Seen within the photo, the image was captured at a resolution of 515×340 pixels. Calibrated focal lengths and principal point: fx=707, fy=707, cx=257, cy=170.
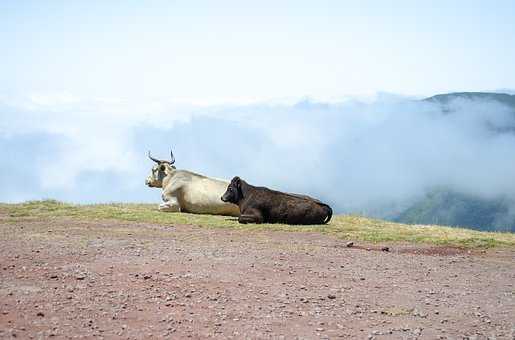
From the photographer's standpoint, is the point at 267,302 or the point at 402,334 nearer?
the point at 402,334

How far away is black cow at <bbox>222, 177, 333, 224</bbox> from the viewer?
1875 centimetres

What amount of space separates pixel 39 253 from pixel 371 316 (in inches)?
228

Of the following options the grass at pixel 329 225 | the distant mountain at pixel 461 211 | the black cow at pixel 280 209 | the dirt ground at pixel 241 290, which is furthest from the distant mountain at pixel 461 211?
the dirt ground at pixel 241 290

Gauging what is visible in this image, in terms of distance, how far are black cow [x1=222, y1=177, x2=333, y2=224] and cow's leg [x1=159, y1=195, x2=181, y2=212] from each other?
106 inches

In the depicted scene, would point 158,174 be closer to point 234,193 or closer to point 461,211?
point 234,193

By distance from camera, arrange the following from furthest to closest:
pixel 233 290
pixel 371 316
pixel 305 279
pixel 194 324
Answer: pixel 305 279 → pixel 233 290 → pixel 371 316 → pixel 194 324

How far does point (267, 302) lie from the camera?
30.2ft

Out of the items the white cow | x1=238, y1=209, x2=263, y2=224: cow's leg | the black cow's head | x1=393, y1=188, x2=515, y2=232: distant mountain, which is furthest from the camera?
x1=393, y1=188, x2=515, y2=232: distant mountain

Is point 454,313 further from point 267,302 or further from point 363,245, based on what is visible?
point 363,245

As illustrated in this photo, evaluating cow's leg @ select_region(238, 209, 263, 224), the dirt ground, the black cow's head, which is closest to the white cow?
the black cow's head

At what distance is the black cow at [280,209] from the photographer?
1875cm

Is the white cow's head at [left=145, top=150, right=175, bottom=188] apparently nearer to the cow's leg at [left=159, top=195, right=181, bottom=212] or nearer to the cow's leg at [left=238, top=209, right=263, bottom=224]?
the cow's leg at [left=159, top=195, right=181, bottom=212]

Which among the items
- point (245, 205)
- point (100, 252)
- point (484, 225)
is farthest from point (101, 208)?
point (484, 225)

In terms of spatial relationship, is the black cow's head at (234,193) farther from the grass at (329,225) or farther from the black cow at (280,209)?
the grass at (329,225)
